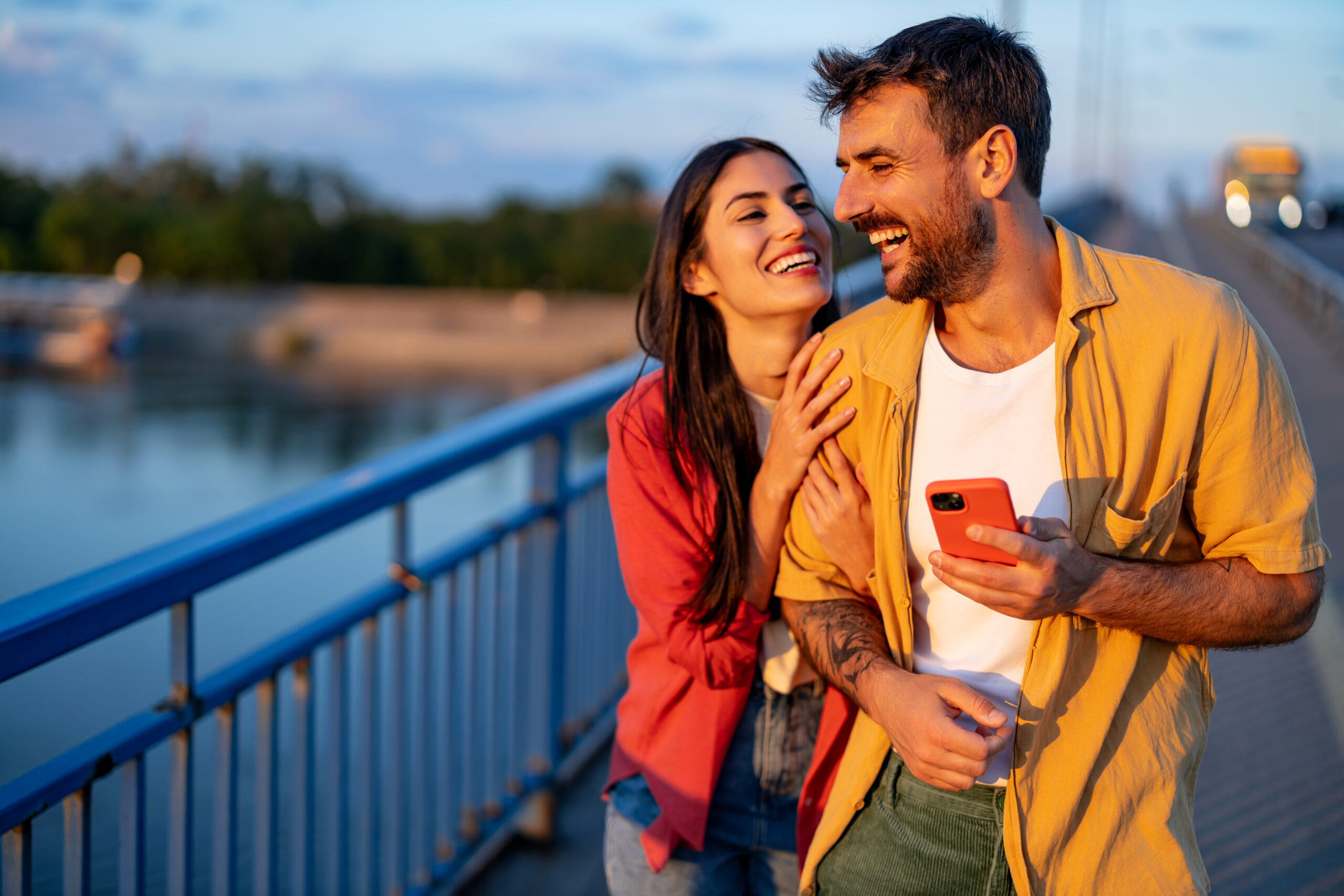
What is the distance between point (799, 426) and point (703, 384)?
28cm

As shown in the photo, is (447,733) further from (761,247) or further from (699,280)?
(761,247)

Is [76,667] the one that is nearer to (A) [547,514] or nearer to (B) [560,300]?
(A) [547,514]

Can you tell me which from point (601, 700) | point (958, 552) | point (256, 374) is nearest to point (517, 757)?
point (601, 700)

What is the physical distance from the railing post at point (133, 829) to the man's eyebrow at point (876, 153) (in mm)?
1549

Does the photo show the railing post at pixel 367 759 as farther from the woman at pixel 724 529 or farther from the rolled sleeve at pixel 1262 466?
the rolled sleeve at pixel 1262 466

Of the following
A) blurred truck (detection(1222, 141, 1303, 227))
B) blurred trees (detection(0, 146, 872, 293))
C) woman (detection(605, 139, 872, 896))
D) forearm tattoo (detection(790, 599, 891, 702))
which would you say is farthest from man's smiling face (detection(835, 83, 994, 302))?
blurred trees (detection(0, 146, 872, 293))

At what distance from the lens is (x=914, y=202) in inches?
69.9

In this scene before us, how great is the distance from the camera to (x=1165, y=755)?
1.70 metres

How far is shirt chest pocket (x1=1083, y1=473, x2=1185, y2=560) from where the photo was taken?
1.67 metres

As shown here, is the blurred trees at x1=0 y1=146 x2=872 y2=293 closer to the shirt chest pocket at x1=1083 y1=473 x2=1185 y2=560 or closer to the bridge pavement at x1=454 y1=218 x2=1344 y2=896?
the bridge pavement at x1=454 y1=218 x2=1344 y2=896

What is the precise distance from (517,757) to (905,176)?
2.29m

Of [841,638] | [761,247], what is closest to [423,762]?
[841,638]

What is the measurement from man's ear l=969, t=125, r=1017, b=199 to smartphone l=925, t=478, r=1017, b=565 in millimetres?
521

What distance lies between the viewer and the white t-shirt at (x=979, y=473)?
1730mm
